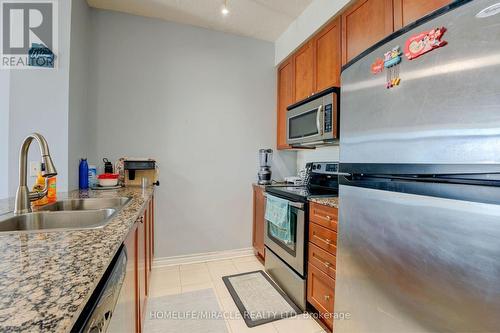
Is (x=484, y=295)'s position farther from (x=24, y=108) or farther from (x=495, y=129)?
(x=24, y=108)

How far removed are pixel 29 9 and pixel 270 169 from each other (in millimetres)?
2566

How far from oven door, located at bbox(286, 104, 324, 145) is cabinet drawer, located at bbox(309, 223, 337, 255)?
0.74 meters

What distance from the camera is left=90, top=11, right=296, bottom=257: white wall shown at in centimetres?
240

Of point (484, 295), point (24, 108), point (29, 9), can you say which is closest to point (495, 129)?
point (484, 295)

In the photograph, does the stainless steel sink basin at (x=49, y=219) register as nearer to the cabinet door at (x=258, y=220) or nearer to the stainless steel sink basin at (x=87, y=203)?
the stainless steel sink basin at (x=87, y=203)

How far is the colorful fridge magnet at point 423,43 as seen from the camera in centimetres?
79

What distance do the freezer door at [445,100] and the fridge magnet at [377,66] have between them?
2 cm

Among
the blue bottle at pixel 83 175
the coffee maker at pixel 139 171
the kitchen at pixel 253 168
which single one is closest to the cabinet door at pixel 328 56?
the kitchen at pixel 253 168

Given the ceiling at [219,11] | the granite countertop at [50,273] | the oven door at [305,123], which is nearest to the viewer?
the granite countertop at [50,273]

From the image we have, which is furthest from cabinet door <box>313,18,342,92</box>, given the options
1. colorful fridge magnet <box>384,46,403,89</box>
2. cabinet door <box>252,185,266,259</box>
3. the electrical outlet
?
the electrical outlet

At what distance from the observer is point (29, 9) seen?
1705 millimetres

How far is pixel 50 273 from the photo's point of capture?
1.69ft

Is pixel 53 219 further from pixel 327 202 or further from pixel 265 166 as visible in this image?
pixel 265 166

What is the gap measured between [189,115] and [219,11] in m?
1.11
